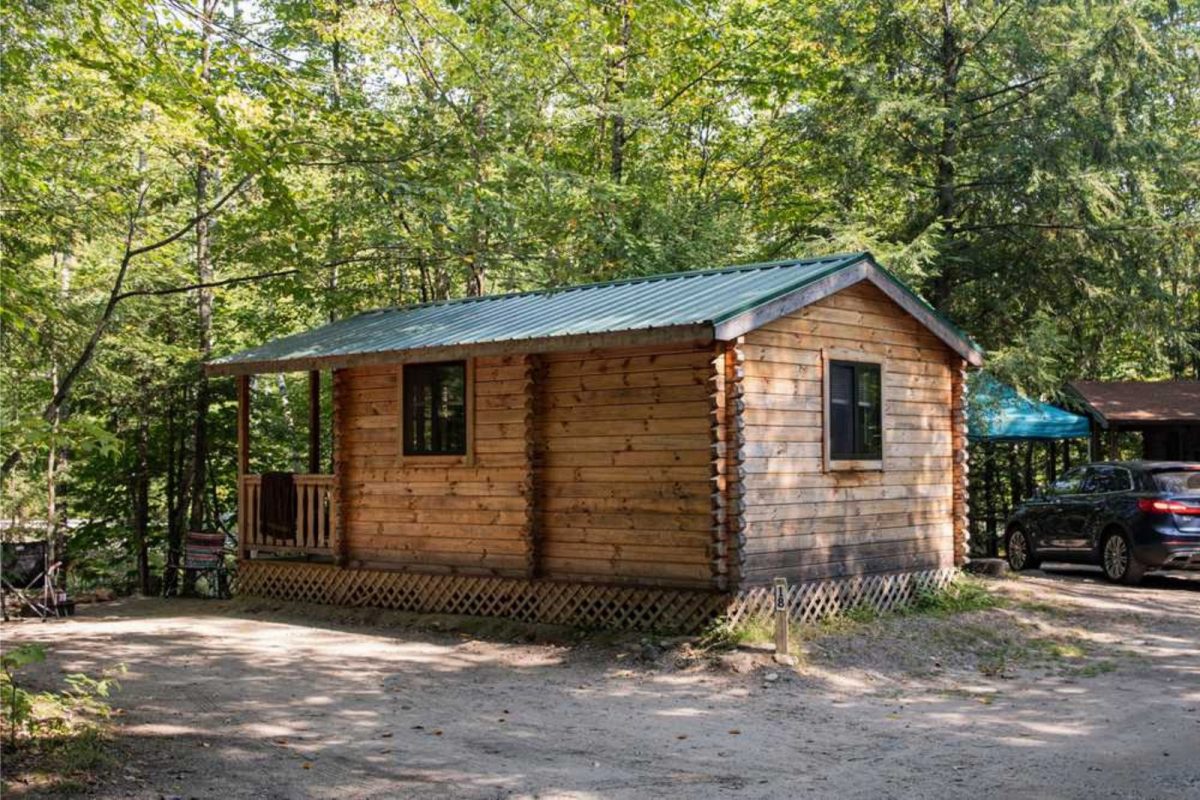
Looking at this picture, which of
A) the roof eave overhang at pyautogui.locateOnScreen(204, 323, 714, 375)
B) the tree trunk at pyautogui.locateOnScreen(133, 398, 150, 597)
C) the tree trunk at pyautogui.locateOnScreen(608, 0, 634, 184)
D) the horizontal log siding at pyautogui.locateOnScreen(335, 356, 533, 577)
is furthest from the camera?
the tree trunk at pyautogui.locateOnScreen(608, 0, 634, 184)

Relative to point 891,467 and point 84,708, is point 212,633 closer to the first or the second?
point 84,708

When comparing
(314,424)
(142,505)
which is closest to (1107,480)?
(314,424)

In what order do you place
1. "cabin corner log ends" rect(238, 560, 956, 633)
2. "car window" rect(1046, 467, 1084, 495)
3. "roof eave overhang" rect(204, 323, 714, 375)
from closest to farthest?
"roof eave overhang" rect(204, 323, 714, 375), "cabin corner log ends" rect(238, 560, 956, 633), "car window" rect(1046, 467, 1084, 495)

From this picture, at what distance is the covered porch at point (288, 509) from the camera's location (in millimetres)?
16391

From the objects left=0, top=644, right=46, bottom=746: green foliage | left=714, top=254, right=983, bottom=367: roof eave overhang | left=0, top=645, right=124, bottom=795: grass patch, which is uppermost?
left=714, top=254, right=983, bottom=367: roof eave overhang

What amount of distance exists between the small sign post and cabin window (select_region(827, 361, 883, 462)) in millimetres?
2661

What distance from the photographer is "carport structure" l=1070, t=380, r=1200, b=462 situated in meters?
20.7

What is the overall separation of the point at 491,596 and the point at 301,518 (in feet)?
12.8

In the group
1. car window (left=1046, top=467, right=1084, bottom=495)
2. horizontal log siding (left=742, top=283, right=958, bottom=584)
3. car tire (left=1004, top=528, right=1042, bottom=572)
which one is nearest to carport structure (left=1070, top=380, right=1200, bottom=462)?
car window (left=1046, top=467, right=1084, bottom=495)

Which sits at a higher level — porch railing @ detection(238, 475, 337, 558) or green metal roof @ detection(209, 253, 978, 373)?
green metal roof @ detection(209, 253, 978, 373)

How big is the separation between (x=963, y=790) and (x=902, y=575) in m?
7.57

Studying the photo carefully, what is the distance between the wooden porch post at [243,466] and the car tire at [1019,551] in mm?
11619

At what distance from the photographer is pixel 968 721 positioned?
895 centimetres

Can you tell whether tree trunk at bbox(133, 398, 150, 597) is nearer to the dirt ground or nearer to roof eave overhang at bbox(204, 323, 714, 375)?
roof eave overhang at bbox(204, 323, 714, 375)
